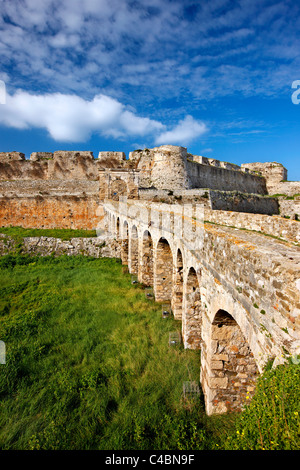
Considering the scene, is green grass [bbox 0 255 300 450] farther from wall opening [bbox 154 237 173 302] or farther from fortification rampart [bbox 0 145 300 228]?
fortification rampart [bbox 0 145 300 228]

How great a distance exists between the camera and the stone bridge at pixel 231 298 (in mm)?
2680

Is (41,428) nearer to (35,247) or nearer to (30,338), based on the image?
(30,338)

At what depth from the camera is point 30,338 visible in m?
8.62

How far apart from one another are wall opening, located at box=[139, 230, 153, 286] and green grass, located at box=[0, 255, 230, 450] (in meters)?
1.49

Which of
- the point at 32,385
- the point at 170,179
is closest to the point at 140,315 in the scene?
the point at 32,385

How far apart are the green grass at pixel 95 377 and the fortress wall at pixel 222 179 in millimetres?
21417

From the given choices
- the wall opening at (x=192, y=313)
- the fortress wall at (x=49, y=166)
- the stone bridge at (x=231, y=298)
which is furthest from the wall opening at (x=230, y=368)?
the fortress wall at (x=49, y=166)

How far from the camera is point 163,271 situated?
38.1ft

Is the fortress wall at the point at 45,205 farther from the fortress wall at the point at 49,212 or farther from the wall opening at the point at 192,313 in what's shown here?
the wall opening at the point at 192,313

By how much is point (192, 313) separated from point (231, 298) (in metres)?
3.82

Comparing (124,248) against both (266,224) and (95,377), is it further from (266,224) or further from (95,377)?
(95,377)

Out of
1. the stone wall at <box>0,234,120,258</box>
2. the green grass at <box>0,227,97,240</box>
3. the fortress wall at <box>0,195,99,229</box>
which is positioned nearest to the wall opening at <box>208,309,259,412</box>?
the stone wall at <box>0,234,120,258</box>

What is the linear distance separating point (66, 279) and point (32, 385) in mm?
9536

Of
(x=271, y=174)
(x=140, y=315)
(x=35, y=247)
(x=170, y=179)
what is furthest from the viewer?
(x=271, y=174)
